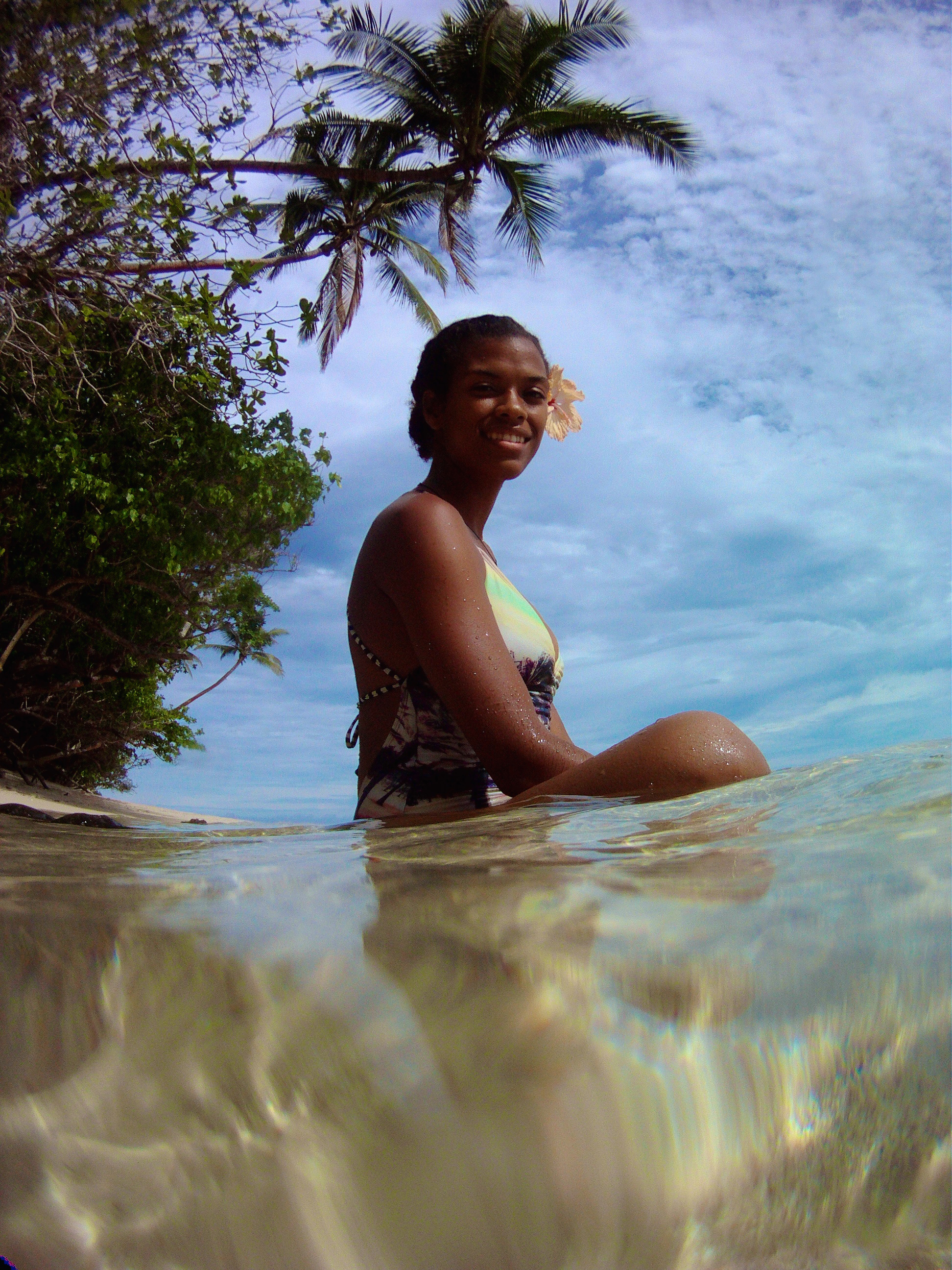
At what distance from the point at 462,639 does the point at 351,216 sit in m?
12.9

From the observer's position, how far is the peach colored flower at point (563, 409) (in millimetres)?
3107

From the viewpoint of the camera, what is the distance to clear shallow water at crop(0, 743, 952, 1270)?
49cm

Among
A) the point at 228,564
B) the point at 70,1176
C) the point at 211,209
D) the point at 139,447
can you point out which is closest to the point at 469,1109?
the point at 70,1176

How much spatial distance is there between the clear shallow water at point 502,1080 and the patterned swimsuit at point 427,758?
1.28m

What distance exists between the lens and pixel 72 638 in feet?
34.0

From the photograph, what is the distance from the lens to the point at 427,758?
82.2 inches

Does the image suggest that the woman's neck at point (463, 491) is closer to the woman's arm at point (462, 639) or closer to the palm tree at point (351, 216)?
the woman's arm at point (462, 639)

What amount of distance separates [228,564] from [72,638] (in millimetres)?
2077

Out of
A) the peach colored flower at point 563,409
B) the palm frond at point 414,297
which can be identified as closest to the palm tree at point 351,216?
the palm frond at point 414,297

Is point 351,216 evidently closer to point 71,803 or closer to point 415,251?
point 415,251

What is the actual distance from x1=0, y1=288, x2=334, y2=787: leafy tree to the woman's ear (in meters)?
4.30

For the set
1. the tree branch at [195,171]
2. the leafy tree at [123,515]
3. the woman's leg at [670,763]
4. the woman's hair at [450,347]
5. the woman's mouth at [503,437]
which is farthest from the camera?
the leafy tree at [123,515]

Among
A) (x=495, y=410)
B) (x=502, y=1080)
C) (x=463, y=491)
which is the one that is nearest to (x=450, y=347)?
(x=495, y=410)

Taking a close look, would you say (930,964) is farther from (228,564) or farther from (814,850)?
(228,564)
